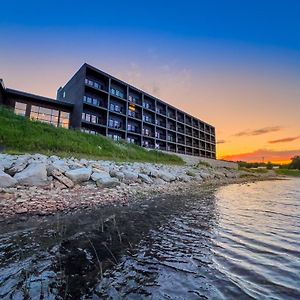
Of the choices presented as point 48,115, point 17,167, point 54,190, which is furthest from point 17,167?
point 48,115

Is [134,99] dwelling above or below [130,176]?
above

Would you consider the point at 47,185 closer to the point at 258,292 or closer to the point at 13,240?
the point at 13,240

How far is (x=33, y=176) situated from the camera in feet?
28.2

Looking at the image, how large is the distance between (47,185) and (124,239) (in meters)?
5.37

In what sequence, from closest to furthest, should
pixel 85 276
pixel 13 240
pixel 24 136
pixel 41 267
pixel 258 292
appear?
pixel 258 292 → pixel 85 276 → pixel 41 267 → pixel 13 240 → pixel 24 136

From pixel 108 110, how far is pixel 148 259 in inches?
1495

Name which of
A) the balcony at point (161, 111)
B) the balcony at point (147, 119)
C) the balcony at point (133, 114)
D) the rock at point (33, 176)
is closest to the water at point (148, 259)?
the rock at point (33, 176)

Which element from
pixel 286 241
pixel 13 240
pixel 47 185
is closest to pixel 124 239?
pixel 13 240

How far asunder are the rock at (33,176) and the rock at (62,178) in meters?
0.53

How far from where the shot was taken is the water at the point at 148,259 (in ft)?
9.20

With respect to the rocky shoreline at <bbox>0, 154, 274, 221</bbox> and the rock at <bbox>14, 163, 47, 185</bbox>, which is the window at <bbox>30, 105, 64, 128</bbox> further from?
the rock at <bbox>14, 163, 47, 185</bbox>

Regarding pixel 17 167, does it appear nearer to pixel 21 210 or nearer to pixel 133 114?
pixel 21 210

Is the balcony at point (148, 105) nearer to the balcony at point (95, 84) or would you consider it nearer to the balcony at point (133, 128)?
the balcony at point (133, 128)

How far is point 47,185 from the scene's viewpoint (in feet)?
28.7
